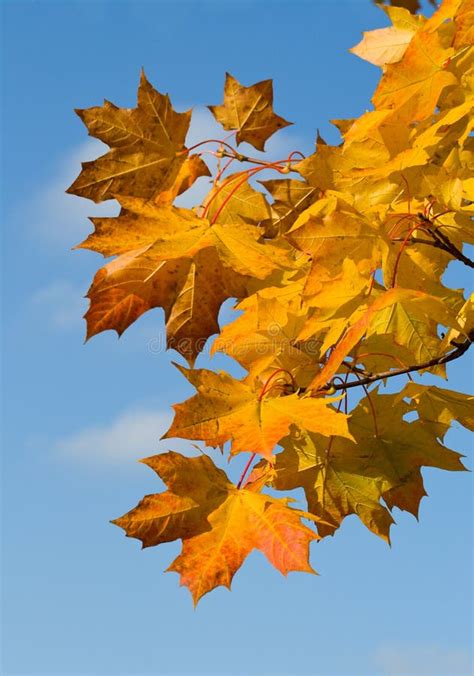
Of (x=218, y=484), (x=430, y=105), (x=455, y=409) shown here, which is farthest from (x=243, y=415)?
(x=430, y=105)

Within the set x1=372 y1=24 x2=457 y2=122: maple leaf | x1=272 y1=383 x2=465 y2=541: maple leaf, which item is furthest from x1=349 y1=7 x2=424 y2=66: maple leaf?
x1=272 y1=383 x2=465 y2=541: maple leaf

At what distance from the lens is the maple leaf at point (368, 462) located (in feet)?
6.35

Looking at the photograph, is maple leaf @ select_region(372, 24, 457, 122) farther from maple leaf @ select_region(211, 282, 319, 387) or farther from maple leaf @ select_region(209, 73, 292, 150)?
maple leaf @ select_region(209, 73, 292, 150)

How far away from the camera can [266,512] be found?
1.72 metres

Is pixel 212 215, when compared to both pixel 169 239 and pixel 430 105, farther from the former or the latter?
pixel 430 105

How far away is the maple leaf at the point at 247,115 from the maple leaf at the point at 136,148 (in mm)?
207

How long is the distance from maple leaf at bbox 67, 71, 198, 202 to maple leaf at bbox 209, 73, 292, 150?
0.21 meters

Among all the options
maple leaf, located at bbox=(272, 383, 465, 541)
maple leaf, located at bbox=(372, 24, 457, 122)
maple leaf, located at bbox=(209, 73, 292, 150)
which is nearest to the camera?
maple leaf, located at bbox=(372, 24, 457, 122)

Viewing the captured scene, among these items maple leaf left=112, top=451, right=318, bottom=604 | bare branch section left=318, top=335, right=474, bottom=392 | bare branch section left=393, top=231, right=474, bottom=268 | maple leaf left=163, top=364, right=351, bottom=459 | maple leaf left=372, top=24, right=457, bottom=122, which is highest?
maple leaf left=372, top=24, right=457, bottom=122

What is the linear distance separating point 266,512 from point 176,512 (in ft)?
0.58

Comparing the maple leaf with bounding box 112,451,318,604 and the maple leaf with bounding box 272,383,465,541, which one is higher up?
the maple leaf with bounding box 272,383,465,541

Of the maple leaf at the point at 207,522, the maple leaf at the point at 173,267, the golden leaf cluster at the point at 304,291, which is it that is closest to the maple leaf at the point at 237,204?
the golden leaf cluster at the point at 304,291

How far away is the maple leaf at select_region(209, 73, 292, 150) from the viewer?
2.26 meters

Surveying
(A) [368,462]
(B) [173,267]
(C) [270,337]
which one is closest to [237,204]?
(B) [173,267]
